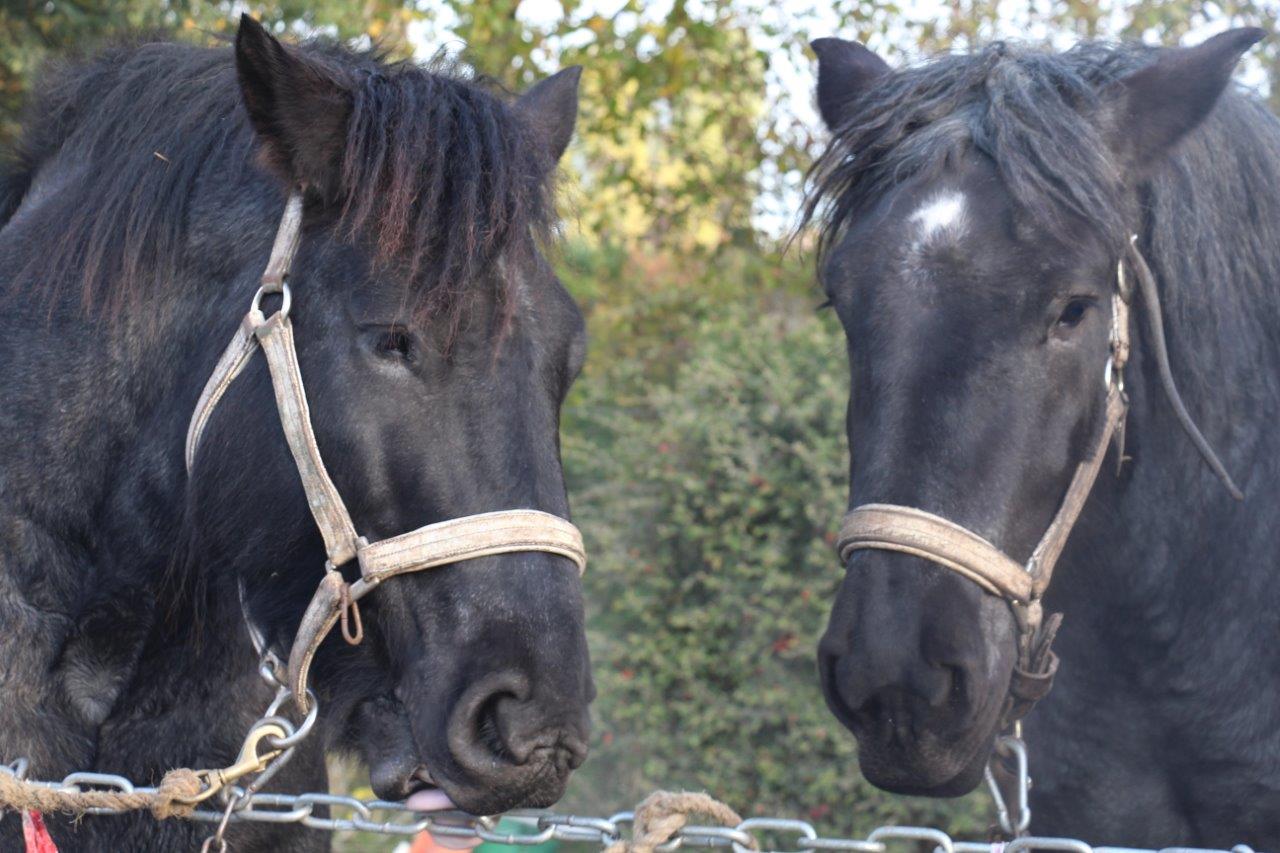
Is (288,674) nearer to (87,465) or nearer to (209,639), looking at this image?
(209,639)

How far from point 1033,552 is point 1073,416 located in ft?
0.91

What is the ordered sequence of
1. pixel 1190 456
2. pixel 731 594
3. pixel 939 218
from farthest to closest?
pixel 731 594
pixel 1190 456
pixel 939 218

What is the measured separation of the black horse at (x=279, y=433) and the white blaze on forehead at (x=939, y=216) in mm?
714

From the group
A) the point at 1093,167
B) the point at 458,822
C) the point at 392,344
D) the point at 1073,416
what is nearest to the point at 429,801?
the point at 458,822

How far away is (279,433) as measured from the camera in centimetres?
229

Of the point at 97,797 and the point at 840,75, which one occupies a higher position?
the point at 840,75

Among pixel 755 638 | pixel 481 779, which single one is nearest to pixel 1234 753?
pixel 481 779

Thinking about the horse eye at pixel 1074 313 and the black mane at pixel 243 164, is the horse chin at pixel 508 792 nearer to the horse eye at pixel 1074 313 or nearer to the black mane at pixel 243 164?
the black mane at pixel 243 164

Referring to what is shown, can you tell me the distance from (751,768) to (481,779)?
338 centimetres

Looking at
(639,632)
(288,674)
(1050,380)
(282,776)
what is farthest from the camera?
(639,632)

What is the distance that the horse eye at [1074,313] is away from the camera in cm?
253

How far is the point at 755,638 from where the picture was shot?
17.3 feet

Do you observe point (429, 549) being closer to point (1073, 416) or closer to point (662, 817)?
point (662, 817)

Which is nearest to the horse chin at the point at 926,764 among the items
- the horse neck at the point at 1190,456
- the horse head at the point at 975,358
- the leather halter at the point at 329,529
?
the horse head at the point at 975,358
